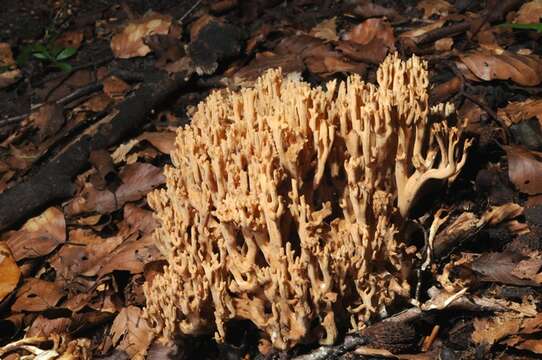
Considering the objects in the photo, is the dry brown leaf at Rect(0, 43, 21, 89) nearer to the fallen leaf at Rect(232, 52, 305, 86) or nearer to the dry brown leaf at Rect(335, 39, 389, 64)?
the fallen leaf at Rect(232, 52, 305, 86)

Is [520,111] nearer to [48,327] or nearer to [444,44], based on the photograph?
[444,44]

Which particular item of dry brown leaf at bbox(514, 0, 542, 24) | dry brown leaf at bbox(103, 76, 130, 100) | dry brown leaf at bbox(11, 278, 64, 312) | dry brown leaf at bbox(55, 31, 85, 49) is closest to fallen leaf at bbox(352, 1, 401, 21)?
dry brown leaf at bbox(514, 0, 542, 24)

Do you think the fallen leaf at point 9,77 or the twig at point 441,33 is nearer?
the twig at point 441,33

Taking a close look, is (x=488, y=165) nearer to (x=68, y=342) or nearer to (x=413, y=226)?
(x=413, y=226)

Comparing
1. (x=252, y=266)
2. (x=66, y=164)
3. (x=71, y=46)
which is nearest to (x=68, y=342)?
(x=252, y=266)

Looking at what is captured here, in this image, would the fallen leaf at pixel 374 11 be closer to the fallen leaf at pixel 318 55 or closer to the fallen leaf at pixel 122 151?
the fallen leaf at pixel 318 55

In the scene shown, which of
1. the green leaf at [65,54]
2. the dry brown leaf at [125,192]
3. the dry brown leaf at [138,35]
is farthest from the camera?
the green leaf at [65,54]

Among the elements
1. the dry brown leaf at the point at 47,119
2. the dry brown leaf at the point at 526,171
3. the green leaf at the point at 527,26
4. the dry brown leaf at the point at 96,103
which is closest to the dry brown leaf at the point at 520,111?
the dry brown leaf at the point at 526,171
